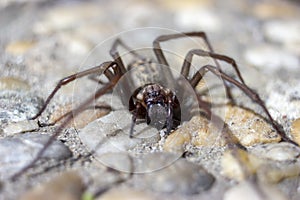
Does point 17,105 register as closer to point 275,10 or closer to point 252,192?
point 252,192

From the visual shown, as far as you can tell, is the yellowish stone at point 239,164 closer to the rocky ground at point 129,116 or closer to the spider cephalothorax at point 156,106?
the rocky ground at point 129,116

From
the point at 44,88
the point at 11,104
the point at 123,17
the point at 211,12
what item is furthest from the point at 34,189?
the point at 211,12

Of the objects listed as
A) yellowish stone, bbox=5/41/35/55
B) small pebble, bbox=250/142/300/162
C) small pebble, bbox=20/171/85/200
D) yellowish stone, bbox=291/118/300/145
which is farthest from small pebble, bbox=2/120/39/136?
yellowish stone, bbox=291/118/300/145

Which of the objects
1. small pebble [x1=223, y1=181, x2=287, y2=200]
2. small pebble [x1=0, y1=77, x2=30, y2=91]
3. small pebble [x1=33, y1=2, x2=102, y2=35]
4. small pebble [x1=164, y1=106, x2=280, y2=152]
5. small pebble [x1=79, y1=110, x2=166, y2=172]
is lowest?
small pebble [x1=223, y1=181, x2=287, y2=200]

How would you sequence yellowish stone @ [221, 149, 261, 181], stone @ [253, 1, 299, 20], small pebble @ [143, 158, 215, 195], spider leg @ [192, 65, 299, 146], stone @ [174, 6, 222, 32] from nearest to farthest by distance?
small pebble @ [143, 158, 215, 195]
yellowish stone @ [221, 149, 261, 181]
spider leg @ [192, 65, 299, 146]
stone @ [174, 6, 222, 32]
stone @ [253, 1, 299, 20]

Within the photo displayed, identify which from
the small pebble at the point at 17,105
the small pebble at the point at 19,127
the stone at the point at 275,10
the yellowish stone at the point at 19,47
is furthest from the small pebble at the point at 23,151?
the stone at the point at 275,10

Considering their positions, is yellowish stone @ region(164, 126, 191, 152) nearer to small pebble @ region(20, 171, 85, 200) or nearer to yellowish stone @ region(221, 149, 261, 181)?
yellowish stone @ region(221, 149, 261, 181)

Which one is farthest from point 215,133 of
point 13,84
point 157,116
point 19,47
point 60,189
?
point 19,47
